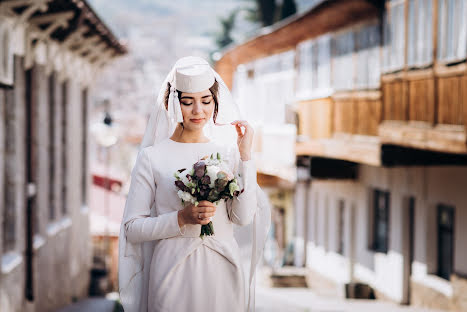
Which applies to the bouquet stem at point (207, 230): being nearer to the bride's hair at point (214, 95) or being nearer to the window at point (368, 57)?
the bride's hair at point (214, 95)

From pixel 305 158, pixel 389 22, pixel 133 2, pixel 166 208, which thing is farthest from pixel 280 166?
pixel 133 2

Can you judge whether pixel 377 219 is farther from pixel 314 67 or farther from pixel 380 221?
pixel 314 67

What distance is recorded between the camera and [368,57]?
16.0 m

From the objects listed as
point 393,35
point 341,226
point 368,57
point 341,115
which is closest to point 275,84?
point 341,226

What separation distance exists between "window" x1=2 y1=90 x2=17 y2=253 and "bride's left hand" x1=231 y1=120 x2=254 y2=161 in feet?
24.6

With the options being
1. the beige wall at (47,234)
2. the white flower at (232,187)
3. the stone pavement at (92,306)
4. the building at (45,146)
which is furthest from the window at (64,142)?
the white flower at (232,187)

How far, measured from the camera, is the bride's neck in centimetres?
390

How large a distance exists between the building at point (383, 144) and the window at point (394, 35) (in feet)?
0.12

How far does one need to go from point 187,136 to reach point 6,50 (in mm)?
6494

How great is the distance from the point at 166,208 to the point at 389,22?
37.3ft

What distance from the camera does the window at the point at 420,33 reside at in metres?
11.8

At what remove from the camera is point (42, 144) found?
13.3 metres

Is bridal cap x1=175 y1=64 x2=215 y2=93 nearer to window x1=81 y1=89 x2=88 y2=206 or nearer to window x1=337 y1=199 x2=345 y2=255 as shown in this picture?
window x1=81 y1=89 x2=88 y2=206

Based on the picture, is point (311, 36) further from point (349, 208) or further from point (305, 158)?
point (349, 208)
